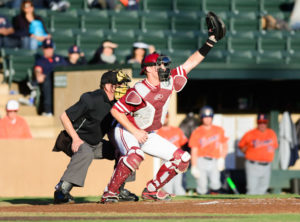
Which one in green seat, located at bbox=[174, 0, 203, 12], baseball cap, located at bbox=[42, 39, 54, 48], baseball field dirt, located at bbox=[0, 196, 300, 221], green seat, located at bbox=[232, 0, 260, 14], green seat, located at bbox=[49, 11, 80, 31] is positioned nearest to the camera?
baseball field dirt, located at bbox=[0, 196, 300, 221]

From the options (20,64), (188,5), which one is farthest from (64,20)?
(188,5)

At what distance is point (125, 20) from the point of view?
1608 cm

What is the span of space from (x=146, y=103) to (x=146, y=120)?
19cm

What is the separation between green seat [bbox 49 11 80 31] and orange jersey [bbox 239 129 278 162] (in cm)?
409

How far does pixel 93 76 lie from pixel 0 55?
2692mm

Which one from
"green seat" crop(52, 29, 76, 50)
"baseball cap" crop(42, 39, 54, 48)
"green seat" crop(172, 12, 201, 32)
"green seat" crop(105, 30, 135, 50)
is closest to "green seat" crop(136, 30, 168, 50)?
"green seat" crop(105, 30, 135, 50)

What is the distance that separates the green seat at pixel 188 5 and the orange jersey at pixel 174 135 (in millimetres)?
3872

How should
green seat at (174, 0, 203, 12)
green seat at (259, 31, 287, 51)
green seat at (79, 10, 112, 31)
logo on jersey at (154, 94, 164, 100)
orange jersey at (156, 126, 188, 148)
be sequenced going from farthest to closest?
green seat at (174, 0, 203, 12), green seat at (259, 31, 287, 51), green seat at (79, 10, 112, 31), orange jersey at (156, 126, 188, 148), logo on jersey at (154, 94, 164, 100)

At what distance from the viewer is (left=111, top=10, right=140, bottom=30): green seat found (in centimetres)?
1603

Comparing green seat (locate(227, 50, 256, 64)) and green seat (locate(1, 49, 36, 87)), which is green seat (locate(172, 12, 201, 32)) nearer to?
green seat (locate(227, 50, 256, 64))

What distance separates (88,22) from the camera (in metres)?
16.0

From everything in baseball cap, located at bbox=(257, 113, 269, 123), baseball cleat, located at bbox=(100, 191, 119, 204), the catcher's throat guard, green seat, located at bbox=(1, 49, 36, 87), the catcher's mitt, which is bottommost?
baseball cap, located at bbox=(257, 113, 269, 123)

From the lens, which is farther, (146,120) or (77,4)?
(77,4)

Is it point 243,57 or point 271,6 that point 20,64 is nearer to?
point 243,57
